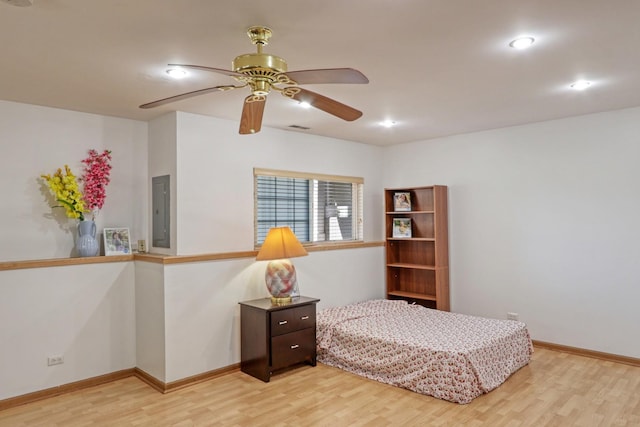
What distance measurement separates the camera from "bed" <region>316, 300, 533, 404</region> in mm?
3309

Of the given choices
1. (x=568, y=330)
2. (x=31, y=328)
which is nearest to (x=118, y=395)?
(x=31, y=328)

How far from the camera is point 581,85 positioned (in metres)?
3.29

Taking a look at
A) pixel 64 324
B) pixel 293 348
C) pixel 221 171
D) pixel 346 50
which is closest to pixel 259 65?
pixel 346 50

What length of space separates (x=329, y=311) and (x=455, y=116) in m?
2.50

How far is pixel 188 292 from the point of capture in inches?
149

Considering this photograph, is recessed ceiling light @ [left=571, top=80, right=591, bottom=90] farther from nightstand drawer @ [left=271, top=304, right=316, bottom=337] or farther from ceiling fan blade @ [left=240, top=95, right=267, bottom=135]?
nightstand drawer @ [left=271, top=304, right=316, bottom=337]

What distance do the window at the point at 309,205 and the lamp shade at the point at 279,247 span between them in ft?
1.32

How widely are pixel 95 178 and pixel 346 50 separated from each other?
8.80ft

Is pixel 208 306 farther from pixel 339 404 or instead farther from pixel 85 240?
pixel 339 404

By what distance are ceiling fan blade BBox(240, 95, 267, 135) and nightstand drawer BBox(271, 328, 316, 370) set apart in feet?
6.59

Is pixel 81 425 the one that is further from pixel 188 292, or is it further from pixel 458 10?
pixel 458 10

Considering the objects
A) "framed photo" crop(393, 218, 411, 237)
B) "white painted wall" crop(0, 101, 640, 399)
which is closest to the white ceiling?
"white painted wall" crop(0, 101, 640, 399)

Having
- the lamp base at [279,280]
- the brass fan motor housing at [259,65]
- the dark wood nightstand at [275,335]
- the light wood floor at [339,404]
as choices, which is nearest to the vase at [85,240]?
the light wood floor at [339,404]

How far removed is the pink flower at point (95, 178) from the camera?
12.5ft
